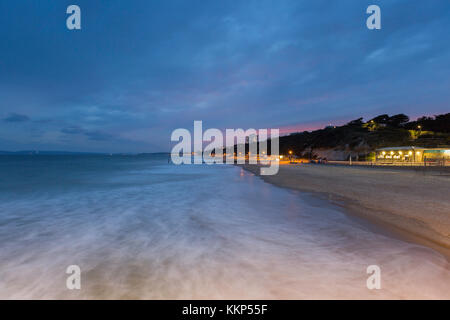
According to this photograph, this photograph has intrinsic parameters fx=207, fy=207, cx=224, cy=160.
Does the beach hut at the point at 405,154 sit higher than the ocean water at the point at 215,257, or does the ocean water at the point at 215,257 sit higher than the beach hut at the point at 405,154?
the beach hut at the point at 405,154

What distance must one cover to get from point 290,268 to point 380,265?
1959mm

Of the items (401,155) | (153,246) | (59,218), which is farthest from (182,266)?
(401,155)

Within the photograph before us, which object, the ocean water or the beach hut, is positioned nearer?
the ocean water

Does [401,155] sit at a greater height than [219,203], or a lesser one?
greater

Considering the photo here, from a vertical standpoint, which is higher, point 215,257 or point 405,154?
point 405,154

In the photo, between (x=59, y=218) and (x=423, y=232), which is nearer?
(x=423, y=232)

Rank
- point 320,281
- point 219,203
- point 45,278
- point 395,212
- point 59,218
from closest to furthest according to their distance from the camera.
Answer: point 320,281, point 45,278, point 395,212, point 59,218, point 219,203

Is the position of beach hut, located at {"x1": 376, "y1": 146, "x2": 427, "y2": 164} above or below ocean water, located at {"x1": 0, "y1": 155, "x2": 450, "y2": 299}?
above

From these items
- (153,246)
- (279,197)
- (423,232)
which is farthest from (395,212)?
(153,246)

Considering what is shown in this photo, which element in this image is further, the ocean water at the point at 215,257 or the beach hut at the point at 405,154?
the beach hut at the point at 405,154

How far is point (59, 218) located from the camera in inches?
362

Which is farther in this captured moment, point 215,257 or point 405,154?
point 405,154
